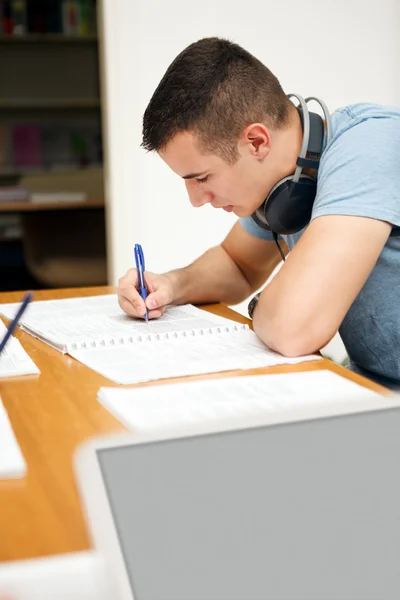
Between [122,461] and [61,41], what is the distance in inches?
171

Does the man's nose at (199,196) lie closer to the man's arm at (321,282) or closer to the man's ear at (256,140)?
the man's ear at (256,140)

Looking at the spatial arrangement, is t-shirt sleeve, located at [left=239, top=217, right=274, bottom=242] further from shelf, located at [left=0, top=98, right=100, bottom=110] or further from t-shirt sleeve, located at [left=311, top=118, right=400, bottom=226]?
shelf, located at [left=0, top=98, right=100, bottom=110]

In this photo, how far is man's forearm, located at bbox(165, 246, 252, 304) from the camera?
1387 mm

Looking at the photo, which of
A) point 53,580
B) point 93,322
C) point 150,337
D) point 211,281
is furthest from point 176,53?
point 53,580

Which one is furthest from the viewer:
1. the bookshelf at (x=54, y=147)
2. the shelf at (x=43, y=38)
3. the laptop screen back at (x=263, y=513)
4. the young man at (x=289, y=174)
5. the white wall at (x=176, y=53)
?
the bookshelf at (x=54, y=147)

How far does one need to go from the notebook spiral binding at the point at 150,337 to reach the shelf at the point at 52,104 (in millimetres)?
3548

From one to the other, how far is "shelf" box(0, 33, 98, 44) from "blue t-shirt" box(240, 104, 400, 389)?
3.39 metres

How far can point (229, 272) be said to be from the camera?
59.1 inches

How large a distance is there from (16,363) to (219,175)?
439 millimetres

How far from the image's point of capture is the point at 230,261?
153 cm

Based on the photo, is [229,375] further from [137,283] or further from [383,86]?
[383,86]

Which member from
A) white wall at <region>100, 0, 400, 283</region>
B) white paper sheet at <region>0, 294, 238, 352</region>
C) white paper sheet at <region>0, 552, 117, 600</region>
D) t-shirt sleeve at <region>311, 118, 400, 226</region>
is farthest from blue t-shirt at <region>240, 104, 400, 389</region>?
white wall at <region>100, 0, 400, 283</region>

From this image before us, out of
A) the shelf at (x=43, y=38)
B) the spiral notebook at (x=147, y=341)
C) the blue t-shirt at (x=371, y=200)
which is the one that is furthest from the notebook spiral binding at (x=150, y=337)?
the shelf at (x=43, y=38)

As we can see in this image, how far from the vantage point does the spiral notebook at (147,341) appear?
948mm
